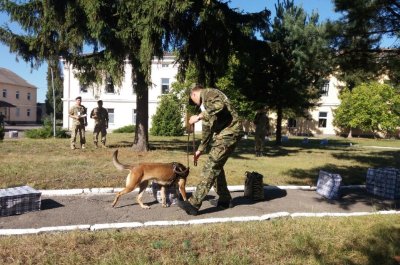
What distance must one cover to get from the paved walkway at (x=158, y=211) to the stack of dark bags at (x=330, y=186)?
0.50ft

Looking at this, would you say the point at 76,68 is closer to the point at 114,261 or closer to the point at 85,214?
the point at 85,214

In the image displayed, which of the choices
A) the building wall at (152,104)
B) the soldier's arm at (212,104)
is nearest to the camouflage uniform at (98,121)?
the soldier's arm at (212,104)

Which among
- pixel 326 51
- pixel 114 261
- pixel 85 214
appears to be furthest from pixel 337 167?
pixel 114 261

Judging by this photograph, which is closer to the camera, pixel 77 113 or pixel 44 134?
pixel 77 113

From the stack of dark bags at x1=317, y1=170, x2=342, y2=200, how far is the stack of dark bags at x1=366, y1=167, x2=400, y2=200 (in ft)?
3.50

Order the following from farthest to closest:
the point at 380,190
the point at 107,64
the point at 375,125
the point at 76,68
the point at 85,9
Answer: the point at 375,125
the point at 76,68
the point at 107,64
the point at 85,9
the point at 380,190

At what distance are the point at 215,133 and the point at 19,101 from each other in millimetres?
73085

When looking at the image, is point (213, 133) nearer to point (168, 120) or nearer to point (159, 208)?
point (159, 208)

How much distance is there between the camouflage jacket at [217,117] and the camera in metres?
5.94

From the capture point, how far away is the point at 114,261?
4.05 meters

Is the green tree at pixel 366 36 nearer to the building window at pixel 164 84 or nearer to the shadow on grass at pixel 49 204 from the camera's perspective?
the shadow on grass at pixel 49 204

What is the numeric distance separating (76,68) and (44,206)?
8.34 metres

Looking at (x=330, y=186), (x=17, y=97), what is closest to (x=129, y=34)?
(x=330, y=186)

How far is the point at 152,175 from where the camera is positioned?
20.6 feet
